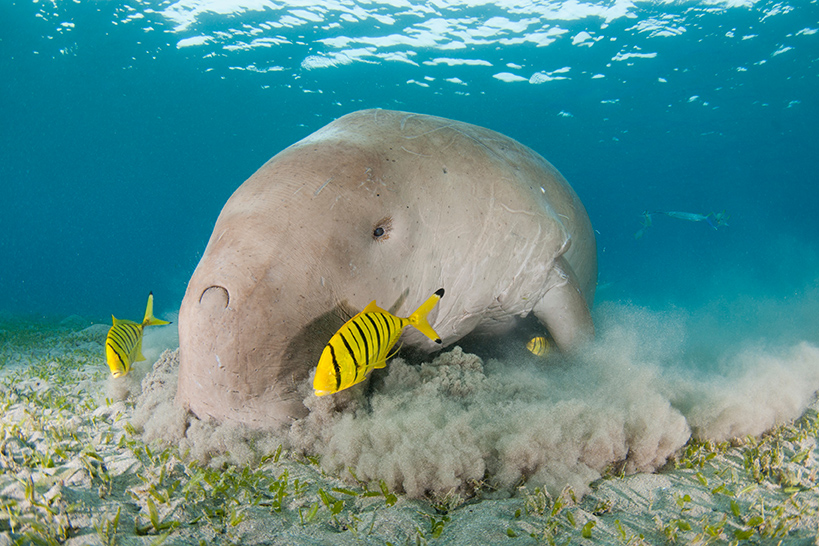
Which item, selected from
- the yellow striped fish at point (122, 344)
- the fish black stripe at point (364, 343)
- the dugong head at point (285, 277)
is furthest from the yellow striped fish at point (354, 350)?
the yellow striped fish at point (122, 344)

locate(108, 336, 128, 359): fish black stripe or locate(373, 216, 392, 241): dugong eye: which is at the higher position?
locate(373, 216, 392, 241): dugong eye

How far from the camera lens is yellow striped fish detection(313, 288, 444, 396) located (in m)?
1.60

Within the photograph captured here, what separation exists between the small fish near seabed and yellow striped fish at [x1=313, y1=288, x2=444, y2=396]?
1.93m

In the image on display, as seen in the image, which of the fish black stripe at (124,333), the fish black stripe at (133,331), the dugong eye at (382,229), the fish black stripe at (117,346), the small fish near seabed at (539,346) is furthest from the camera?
the small fish near seabed at (539,346)

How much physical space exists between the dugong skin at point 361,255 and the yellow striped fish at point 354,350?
419mm

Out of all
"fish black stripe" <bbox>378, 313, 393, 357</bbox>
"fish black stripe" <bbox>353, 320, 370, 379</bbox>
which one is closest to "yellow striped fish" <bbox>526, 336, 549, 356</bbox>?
"fish black stripe" <bbox>378, 313, 393, 357</bbox>

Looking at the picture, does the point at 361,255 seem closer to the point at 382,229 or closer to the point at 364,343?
the point at 382,229

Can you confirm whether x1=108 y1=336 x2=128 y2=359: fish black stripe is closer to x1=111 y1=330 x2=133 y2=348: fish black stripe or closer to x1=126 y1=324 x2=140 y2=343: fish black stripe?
x1=111 y1=330 x2=133 y2=348: fish black stripe

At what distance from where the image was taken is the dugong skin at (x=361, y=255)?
6.46 feet

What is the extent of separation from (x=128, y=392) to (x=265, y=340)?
217 centimetres

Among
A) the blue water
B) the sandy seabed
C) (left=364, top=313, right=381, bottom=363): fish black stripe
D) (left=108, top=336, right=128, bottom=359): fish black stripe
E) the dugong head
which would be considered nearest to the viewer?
the sandy seabed

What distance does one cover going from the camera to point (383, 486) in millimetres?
1787

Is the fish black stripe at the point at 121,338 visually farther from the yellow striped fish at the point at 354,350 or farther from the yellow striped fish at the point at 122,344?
the yellow striped fish at the point at 354,350

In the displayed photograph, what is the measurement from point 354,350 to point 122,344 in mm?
Answer: 2176
